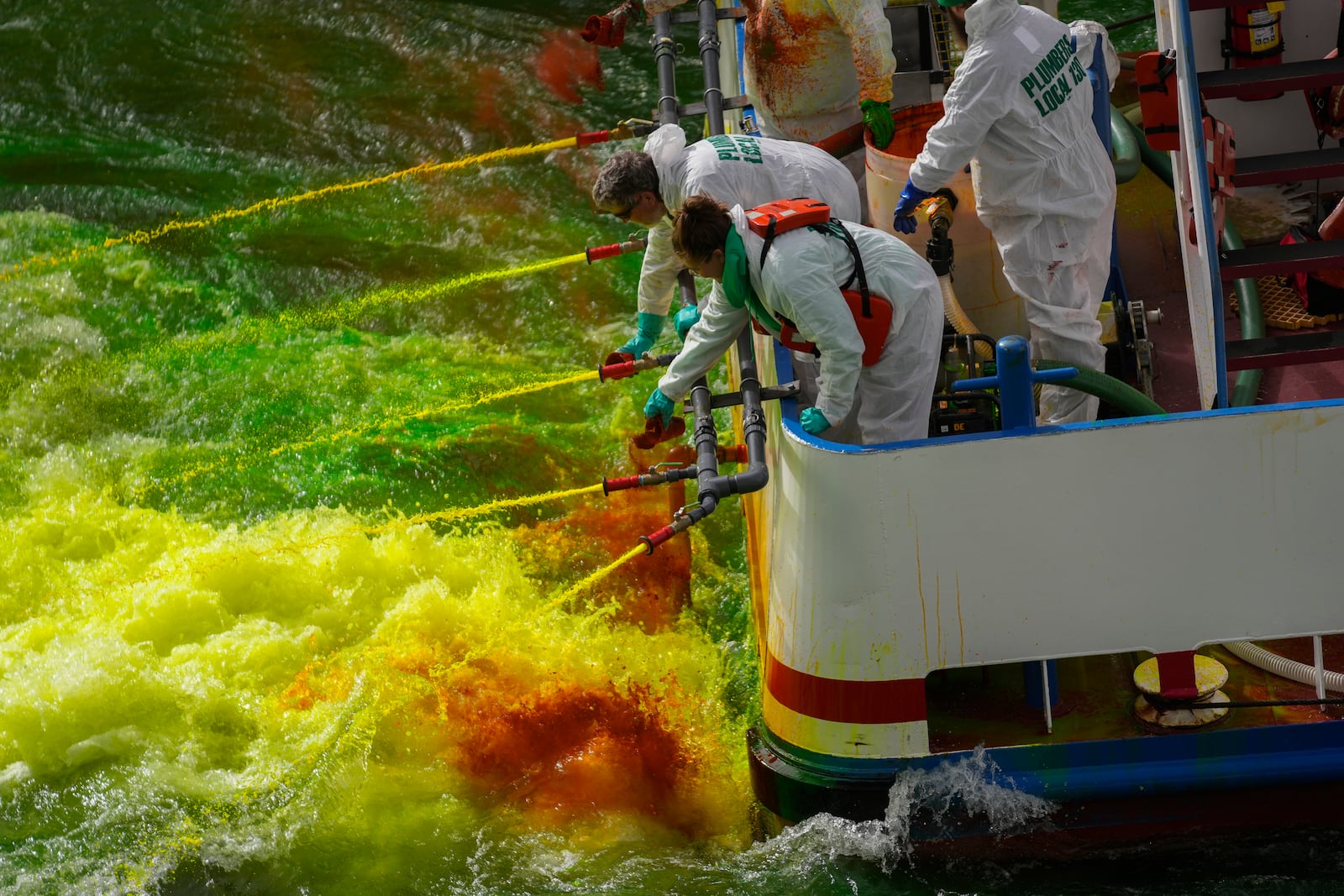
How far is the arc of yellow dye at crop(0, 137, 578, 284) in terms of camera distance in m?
9.13

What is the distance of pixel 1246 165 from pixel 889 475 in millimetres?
1918

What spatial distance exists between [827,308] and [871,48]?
1.72 m

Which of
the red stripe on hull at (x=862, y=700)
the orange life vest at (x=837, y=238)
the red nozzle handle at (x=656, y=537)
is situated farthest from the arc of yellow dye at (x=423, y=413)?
the red stripe on hull at (x=862, y=700)

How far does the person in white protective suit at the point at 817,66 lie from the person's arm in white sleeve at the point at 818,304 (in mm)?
1464

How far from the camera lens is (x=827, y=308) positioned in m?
3.74

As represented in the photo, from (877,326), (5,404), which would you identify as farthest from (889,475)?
(5,404)

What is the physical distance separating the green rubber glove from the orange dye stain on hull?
6804mm

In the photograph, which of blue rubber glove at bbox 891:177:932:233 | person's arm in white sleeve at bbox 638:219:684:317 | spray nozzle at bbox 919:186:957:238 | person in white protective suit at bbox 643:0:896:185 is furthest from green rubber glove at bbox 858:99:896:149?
person's arm in white sleeve at bbox 638:219:684:317

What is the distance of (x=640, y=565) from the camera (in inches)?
248

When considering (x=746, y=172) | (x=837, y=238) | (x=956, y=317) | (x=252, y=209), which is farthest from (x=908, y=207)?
(x=252, y=209)

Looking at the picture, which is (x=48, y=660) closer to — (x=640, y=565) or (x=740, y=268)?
(x=640, y=565)

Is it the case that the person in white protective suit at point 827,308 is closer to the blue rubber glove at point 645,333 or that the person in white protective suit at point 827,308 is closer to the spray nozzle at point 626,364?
the spray nozzle at point 626,364

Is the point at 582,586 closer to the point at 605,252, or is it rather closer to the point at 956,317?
the point at 605,252

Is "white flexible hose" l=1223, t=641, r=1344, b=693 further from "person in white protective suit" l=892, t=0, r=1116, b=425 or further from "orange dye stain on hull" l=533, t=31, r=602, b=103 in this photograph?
"orange dye stain on hull" l=533, t=31, r=602, b=103
